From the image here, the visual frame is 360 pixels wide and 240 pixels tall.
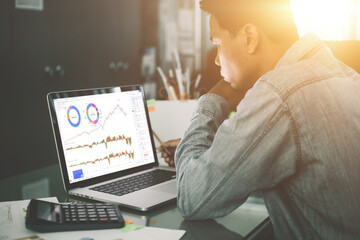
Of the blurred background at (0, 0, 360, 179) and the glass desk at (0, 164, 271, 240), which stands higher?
the blurred background at (0, 0, 360, 179)

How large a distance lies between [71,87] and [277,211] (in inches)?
96.1

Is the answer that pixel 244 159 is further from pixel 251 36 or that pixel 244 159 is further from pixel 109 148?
pixel 109 148

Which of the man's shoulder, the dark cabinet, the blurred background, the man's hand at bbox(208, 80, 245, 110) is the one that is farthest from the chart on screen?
the dark cabinet

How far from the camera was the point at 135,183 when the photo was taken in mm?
1118

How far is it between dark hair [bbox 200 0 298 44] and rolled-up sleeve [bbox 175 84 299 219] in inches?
7.3

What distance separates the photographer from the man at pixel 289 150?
73 cm

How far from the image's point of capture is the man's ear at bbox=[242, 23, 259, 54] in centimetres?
87

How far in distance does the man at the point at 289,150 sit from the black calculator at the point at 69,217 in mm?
160

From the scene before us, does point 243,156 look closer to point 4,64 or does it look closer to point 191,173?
point 191,173

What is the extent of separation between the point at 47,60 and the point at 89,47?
1.38 feet

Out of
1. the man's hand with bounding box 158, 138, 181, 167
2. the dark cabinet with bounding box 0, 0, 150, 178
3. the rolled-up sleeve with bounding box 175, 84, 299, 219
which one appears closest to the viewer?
the rolled-up sleeve with bounding box 175, 84, 299, 219

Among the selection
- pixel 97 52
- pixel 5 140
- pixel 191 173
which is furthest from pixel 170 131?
pixel 97 52

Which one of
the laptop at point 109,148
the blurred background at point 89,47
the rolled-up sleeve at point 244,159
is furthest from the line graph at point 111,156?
the blurred background at point 89,47

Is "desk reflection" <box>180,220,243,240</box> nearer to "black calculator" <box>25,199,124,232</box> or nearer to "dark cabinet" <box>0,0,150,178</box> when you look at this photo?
"black calculator" <box>25,199,124,232</box>
